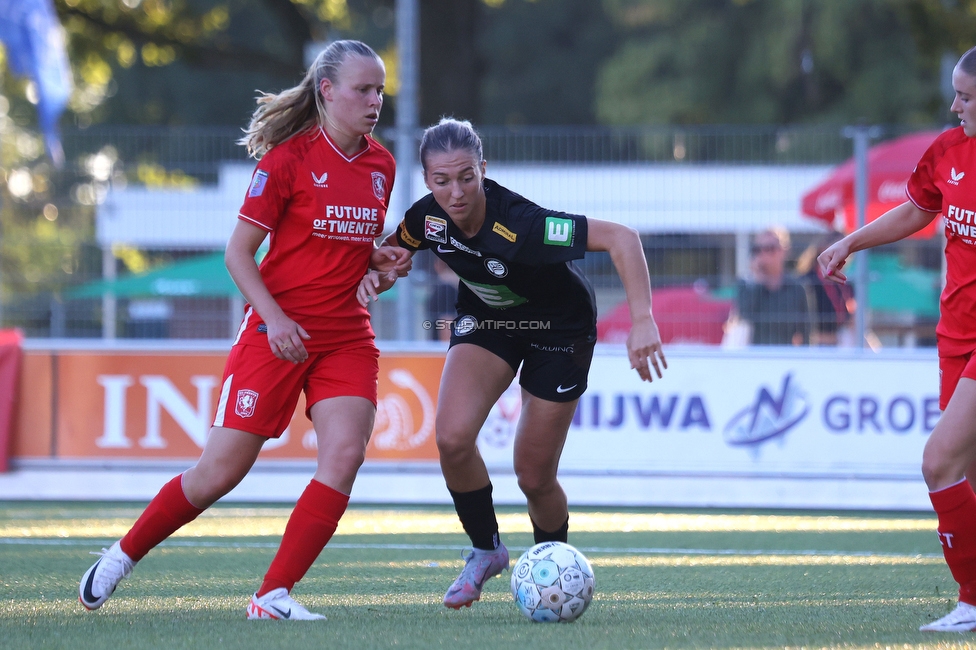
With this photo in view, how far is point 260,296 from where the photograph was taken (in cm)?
451

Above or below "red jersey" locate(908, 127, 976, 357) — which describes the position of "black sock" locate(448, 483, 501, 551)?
below

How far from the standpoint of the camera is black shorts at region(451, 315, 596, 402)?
5.20 meters

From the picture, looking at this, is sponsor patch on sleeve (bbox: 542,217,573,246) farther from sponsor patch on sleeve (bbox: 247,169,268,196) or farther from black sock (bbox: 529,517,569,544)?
black sock (bbox: 529,517,569,544)

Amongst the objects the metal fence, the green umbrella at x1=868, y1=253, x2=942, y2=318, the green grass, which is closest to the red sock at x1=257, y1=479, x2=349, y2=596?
the green grass

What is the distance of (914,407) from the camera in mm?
9672

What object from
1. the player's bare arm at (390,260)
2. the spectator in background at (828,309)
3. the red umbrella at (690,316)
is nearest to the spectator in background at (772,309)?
the spectator in background at (828,309)

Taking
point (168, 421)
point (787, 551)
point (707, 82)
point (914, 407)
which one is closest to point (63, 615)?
point (787, 551)

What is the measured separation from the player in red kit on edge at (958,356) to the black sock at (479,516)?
1.76 metres

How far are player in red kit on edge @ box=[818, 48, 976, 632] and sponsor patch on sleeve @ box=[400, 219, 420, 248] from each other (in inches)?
78.5

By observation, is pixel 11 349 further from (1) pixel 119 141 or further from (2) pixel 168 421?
(1) pixel 119 141

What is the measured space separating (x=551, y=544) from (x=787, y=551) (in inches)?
114

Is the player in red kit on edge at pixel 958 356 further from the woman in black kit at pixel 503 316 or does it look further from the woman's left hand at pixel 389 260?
the woman's left hand at pixel 389 260

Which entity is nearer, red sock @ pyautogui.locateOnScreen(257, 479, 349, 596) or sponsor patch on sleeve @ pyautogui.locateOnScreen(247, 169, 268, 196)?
red sock @ pyautogui.locateOnScreen(257, 479, 349, 596)

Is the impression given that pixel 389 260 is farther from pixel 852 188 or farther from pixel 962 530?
pixel 852 188
